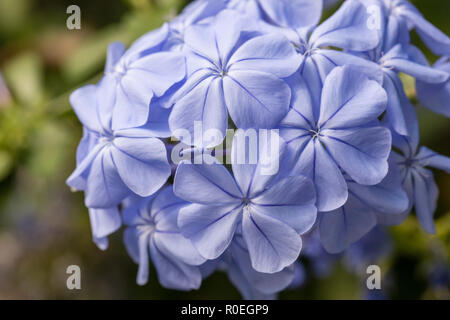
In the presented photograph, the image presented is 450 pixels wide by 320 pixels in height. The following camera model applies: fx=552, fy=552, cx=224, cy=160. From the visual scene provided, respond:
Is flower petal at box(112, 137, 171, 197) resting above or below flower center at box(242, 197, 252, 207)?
above

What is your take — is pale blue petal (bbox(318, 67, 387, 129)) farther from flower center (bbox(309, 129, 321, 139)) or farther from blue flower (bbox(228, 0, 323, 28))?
blue flower (bbox(228, 0, 323, 28))

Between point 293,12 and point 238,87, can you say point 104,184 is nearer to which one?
point 238,87

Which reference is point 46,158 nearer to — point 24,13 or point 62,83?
point 62,83

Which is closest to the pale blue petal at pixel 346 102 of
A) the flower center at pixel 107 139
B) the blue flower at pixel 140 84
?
the blue flower at pixel 140 84

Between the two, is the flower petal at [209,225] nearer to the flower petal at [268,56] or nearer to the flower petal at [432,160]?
the flower petal at [268,56]

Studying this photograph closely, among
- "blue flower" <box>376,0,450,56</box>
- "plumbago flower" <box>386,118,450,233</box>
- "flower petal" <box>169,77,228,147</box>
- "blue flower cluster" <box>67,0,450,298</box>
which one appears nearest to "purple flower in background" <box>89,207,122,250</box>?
"blue flower cluster" <box>67,0,450,298</box>

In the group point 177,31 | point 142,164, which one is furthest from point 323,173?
point 177,31
